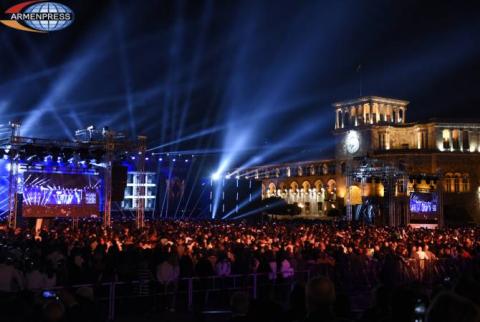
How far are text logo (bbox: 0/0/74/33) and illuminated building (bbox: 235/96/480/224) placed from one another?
30.9 meters

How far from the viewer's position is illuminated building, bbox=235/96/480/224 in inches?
2430

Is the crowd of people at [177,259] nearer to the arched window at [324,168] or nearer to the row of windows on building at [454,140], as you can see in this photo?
the row of windows on building at [454,140]

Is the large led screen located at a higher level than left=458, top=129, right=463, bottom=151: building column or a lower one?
lower

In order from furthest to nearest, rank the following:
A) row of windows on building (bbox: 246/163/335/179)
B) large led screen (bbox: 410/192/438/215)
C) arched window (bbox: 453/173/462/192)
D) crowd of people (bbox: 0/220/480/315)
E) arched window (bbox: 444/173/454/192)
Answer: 1. row of windows on building (bbox: 246/163/335/179)
2. arched window (bbox: 453/173/462/192)
3. arched window (bbox: 444/173/454/192)
4. large led screen (bbox: 410/192/438/215)
5. crowd of people (bbox: 0/220/480/315)

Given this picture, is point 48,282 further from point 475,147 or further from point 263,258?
point 475,147

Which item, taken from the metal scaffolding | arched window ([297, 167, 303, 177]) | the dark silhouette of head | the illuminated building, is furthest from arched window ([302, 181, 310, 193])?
the dark silhouette of head

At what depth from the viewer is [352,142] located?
237ft

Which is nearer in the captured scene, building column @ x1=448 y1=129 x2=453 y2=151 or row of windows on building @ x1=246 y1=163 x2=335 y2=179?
building column @ x1=448 y1=129 x2=453 y2=151

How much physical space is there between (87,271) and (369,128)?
62.2 m

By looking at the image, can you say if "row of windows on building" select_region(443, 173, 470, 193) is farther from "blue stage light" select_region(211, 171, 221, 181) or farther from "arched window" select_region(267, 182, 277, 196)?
"arched window" select_region(267, 182, 277, 196)

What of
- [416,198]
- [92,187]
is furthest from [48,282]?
[416,198]

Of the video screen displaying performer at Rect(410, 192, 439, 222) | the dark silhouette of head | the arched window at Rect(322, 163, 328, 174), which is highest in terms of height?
the arched window at Rect(322, 163, 328, 174)

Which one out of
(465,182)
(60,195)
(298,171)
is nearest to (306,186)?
(298,171)

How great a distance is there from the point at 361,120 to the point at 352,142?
4.06 metres
